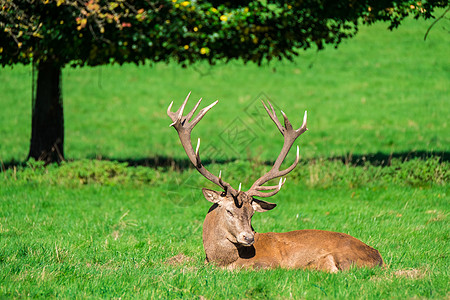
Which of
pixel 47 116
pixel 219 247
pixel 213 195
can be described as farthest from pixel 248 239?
pixel 47 116

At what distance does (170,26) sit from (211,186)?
3.31 metres

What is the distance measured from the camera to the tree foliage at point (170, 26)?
1173 centimetres

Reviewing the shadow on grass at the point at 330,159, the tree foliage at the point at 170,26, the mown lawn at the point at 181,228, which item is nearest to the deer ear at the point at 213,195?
the mown lawn at the point at 181,228

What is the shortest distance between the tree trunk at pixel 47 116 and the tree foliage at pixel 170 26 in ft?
3.29

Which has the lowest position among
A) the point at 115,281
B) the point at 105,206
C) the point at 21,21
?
the point at 105,206

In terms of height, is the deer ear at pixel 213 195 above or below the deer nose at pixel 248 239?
above

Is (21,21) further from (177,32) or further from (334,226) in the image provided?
(334,226)

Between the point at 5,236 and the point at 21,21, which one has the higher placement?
the point at 21,21

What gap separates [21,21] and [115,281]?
7.57 metres

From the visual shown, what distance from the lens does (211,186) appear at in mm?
11453

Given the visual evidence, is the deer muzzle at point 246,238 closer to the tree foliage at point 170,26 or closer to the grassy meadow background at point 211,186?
the grassy meadow background at point 211,186

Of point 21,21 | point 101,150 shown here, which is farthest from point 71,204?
point 101,150

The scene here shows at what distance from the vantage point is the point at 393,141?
1838cm

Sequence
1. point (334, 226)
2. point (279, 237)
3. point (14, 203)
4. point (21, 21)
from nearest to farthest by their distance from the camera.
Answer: point (279, 237) < point (334, 226) < point (14, 203) < point (21, 21)
